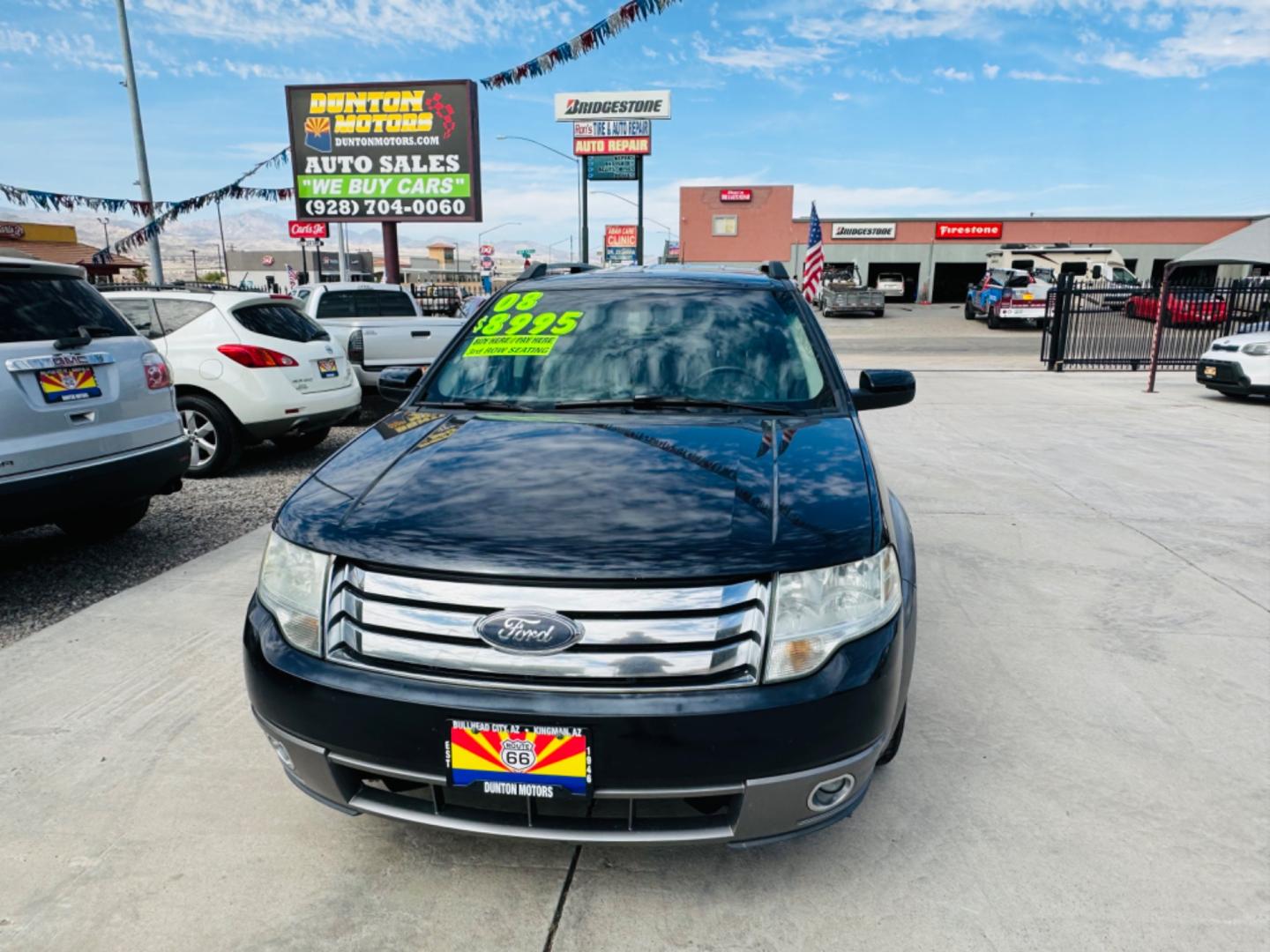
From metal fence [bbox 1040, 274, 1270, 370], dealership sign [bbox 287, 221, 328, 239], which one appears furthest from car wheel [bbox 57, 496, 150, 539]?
dealership sign [bbox 287, 221, 328, 239]

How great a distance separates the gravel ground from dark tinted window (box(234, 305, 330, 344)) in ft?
4.05

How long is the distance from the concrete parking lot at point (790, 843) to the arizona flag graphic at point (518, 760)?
419mm

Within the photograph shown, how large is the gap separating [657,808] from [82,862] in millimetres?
1630

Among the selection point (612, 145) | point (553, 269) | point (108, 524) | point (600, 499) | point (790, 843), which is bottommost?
point (790, 843)

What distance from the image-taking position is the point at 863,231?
4984 cm

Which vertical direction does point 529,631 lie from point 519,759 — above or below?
above

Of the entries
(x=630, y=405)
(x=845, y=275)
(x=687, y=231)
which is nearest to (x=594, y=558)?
(x=630, y=405)

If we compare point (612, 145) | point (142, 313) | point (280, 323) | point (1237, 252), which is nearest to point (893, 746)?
point (280, 323)

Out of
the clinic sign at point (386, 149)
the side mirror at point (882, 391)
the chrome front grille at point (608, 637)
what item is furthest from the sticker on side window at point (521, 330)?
the clinic sign at point (386, 149)

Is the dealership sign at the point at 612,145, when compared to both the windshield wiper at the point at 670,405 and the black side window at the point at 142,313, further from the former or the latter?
the windshield wiper at the point at 670,405

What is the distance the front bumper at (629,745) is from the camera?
1.80 m

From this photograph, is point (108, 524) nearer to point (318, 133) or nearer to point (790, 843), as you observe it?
point (790, 843)

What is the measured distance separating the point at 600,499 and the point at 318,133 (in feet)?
63.5

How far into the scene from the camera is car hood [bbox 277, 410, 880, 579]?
1.88m
